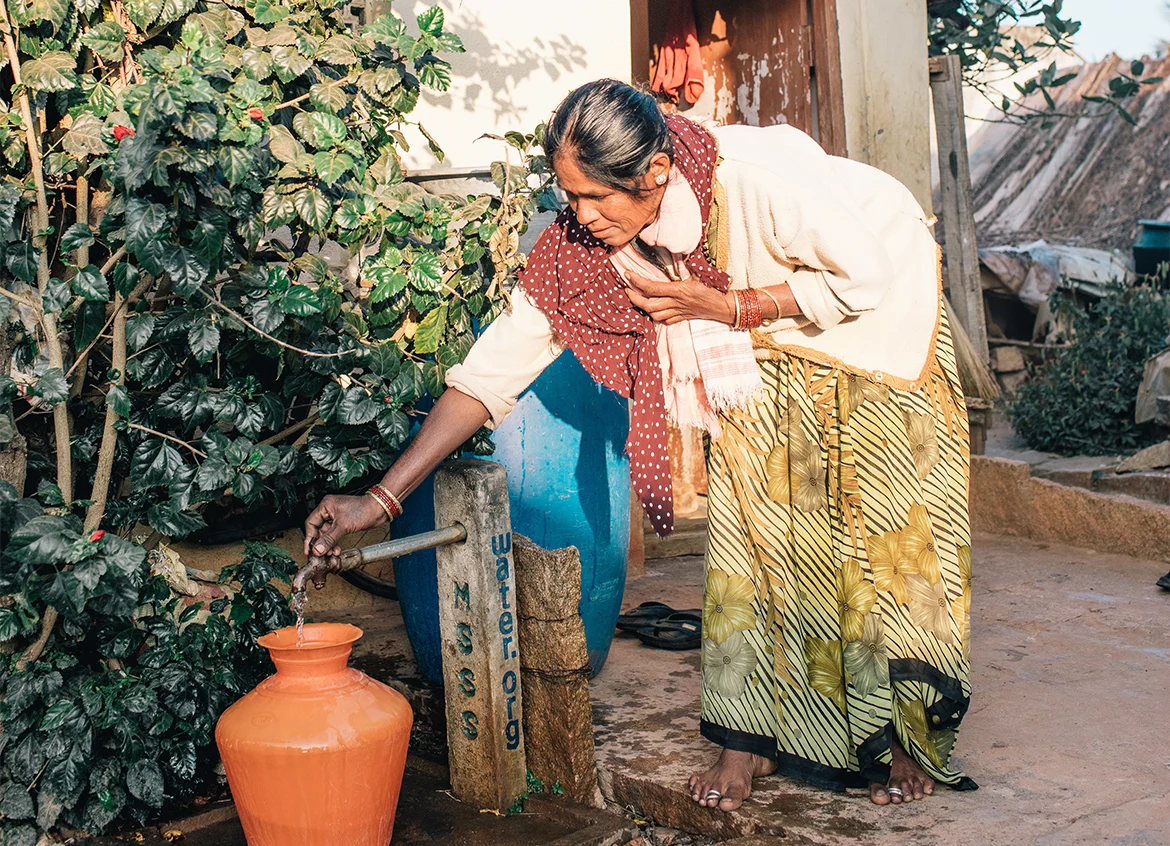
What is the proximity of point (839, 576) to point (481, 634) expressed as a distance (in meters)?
0.83

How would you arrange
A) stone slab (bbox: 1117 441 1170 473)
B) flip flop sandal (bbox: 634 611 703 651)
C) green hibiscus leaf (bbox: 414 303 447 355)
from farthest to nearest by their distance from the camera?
stone slab (bbox: 1117 441 1170 473) → flip flop sandal (bbox: 634 611 703 651) → green hibiscus leaf (bbox: 414 303 447 355)

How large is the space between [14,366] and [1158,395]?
6.07 metres

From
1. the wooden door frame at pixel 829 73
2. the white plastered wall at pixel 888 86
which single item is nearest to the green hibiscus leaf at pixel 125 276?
the wooden door frame at pixel 829 73

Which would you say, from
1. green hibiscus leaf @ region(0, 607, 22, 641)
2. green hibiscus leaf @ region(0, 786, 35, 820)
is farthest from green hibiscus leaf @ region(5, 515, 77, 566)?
green hibiscus leaf @ region(0, 786, 35, 820)

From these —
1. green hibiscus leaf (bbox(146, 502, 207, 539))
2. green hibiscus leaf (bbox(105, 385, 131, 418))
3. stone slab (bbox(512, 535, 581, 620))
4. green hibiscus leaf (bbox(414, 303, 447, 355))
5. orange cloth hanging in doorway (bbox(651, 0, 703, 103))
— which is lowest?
stone slab (bbox(512, 535, 581, 620))

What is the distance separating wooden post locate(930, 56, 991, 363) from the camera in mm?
6824

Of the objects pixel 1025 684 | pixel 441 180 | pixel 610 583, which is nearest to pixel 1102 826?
pixel 1025 684

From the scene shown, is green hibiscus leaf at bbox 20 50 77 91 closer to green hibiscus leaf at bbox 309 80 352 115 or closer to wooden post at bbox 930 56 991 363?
green hibiscus leaf at bbox 309 80 352 115

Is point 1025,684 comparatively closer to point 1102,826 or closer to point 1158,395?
point 1102,826

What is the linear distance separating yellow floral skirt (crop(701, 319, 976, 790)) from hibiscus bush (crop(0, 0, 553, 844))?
80 cm

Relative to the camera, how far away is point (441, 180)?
148 inches

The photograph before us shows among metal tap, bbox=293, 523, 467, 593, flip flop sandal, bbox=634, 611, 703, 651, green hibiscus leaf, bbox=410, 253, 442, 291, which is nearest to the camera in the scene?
metal tap, bbox=293, 523, 467, 593

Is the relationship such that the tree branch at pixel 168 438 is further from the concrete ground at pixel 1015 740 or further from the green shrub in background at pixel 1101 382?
the green shrub in background at pixel 1101 382

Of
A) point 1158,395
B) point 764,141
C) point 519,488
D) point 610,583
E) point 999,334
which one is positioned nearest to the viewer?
point 764,141
